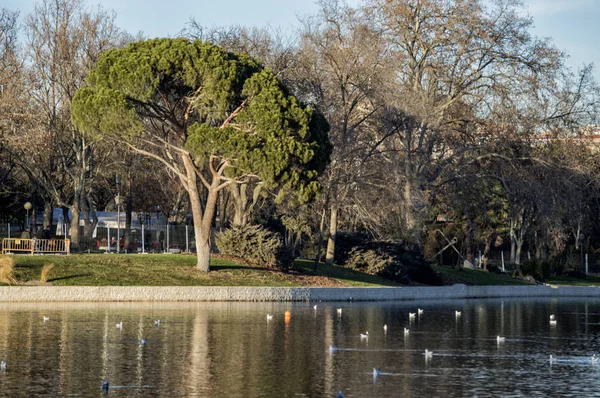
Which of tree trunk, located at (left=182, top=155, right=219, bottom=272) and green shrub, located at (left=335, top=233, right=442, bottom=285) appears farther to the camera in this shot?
green shrub, located at (left=335, top=233, right=442, bottom=285)

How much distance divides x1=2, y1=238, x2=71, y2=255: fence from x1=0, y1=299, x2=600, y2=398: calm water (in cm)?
898

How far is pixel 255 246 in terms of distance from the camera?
50.8m

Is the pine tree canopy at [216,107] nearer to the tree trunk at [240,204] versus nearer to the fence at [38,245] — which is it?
the fence at [38,245]

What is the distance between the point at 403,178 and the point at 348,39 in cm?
848

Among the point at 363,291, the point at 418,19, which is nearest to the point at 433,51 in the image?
the point at 418,19

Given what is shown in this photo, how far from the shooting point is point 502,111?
200ft

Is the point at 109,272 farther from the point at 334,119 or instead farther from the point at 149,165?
the point at 149,165

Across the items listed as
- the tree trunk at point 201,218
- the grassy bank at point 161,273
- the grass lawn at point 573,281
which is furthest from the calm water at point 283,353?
the grass lawn at point 573,281

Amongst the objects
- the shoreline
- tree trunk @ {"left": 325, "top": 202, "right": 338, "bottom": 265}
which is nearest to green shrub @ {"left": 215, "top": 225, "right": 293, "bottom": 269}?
tree trunk @ {"left": 325, "top": 202, "right": 338, "bottom": 265}

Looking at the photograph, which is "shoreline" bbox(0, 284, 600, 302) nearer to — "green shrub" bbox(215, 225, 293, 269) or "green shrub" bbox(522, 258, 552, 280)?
"green shrub" bbox(215, 225, 293, 269)

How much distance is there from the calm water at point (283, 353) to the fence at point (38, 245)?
29.5ft

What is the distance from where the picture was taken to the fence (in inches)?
1907

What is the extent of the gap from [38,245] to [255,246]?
11.0 metres

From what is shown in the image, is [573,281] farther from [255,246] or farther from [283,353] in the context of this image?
[283,353]
